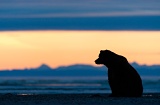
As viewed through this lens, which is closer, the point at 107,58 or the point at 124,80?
the point at 124,80

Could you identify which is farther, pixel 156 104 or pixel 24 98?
pixel 24 98

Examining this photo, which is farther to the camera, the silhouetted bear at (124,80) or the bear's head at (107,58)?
the bear's head at (107,58)

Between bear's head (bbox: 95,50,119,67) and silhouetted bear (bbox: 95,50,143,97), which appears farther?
bear's head (bbox: 95,50,119,67)

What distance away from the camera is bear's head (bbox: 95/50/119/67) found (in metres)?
33.6

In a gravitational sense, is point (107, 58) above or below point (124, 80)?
above

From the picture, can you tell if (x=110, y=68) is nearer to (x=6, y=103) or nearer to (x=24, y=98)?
(x=24, y=98)

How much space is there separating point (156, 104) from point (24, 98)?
5625mm

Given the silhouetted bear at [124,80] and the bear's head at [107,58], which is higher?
the bear's head at [107,58]

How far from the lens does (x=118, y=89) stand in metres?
33.1

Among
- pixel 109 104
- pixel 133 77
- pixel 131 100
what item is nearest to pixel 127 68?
pixel 133 77

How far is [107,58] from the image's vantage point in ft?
112

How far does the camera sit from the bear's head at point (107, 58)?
3362 cm

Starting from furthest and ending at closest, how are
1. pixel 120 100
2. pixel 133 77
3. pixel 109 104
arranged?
pixel 133 77 < pixel 120 100 < pixel 109 104

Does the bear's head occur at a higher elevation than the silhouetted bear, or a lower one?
higher
